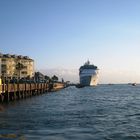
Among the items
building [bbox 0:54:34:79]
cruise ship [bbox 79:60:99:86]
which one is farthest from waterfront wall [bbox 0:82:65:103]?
cruise ship [bbox 79:60:99:86]

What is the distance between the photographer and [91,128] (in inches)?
1278

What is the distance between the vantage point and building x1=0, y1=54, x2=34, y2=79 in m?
142

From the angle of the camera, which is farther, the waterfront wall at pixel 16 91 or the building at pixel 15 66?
the building at pixel 15 66

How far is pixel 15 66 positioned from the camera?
148750 millimetres

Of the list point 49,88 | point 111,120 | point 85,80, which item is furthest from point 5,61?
point 111,120

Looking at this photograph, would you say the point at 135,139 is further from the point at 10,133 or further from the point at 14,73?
the point at 14,73

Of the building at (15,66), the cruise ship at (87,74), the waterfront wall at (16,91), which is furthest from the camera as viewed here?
the cruise ship at (87,74)

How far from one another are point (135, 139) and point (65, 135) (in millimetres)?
5080

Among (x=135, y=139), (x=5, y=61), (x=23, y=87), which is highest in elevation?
(x=5, y=61)

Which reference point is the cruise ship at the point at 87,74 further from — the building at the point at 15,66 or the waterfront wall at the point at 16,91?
the waterfront wall at the point at 16,91

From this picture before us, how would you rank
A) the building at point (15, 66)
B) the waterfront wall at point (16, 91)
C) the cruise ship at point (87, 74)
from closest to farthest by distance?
the waterfront wall at point (16, 91) < the building at point (15, 66) < the cruise ship at point (87, 74)

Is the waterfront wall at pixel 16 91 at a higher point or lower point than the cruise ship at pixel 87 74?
lower

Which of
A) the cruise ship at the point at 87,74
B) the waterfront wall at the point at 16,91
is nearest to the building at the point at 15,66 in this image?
the cruise ship at the point at 87,74

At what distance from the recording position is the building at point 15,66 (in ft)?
465
